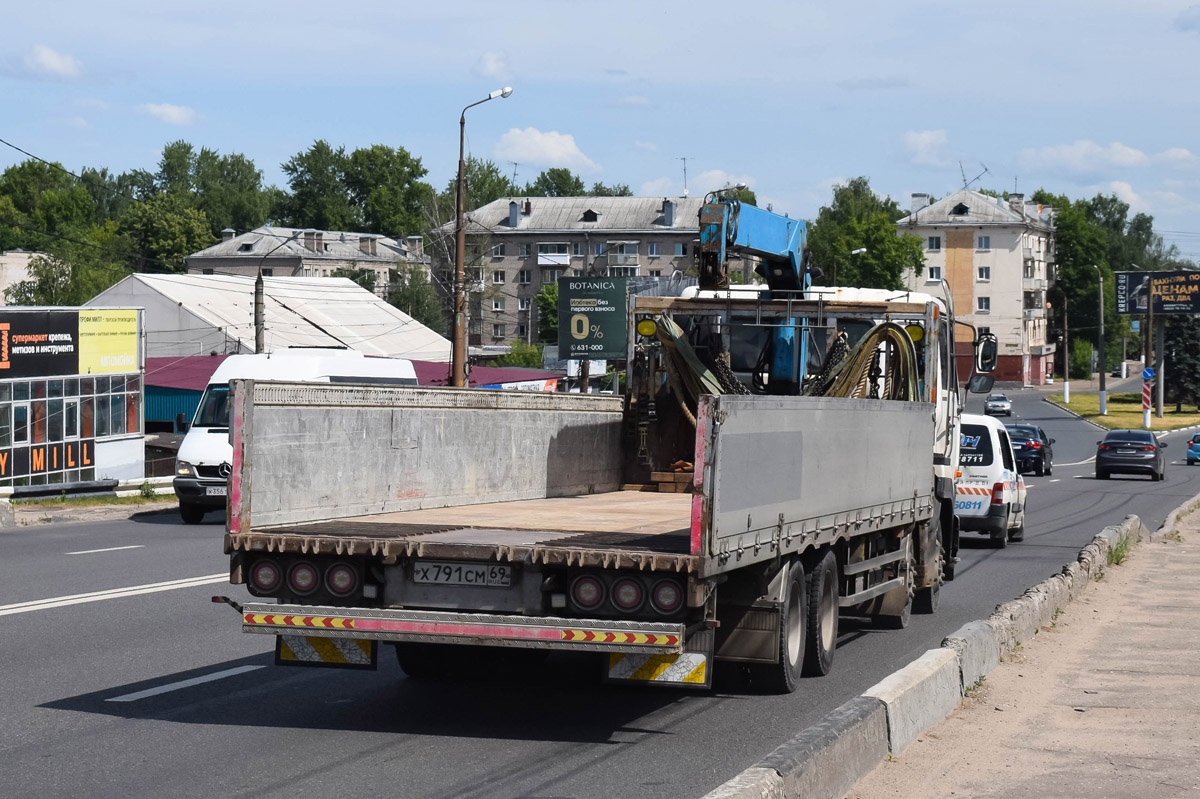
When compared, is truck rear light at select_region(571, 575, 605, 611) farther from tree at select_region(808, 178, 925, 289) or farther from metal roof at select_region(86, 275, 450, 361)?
tree at select_region(808, 178, 925, 289)

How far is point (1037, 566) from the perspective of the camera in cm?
1828

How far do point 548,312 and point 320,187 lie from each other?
36039 mm

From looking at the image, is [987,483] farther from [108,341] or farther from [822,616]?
[108,341]

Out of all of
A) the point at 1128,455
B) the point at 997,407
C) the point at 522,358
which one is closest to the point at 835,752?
the point at 1128,455

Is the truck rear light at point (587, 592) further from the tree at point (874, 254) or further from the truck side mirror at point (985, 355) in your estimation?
the tree at point (874, 254)

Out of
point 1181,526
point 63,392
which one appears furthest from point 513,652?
point 63,392

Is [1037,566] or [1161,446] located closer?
[1037,566]

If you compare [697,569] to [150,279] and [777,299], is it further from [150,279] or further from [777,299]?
[150,279]

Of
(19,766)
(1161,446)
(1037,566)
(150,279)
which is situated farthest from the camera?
(150,279)

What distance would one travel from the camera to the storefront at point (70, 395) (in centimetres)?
2831

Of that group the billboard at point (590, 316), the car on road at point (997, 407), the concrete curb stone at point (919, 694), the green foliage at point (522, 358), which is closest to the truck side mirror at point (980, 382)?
the concrete curb stone at point (919, 694)

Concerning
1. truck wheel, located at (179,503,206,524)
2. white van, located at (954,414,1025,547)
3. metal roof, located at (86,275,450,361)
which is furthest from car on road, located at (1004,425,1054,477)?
truck wheel, located at (179,503,206,524)

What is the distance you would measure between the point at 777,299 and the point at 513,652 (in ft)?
15.2

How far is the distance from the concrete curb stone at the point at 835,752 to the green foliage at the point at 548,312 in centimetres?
9958
